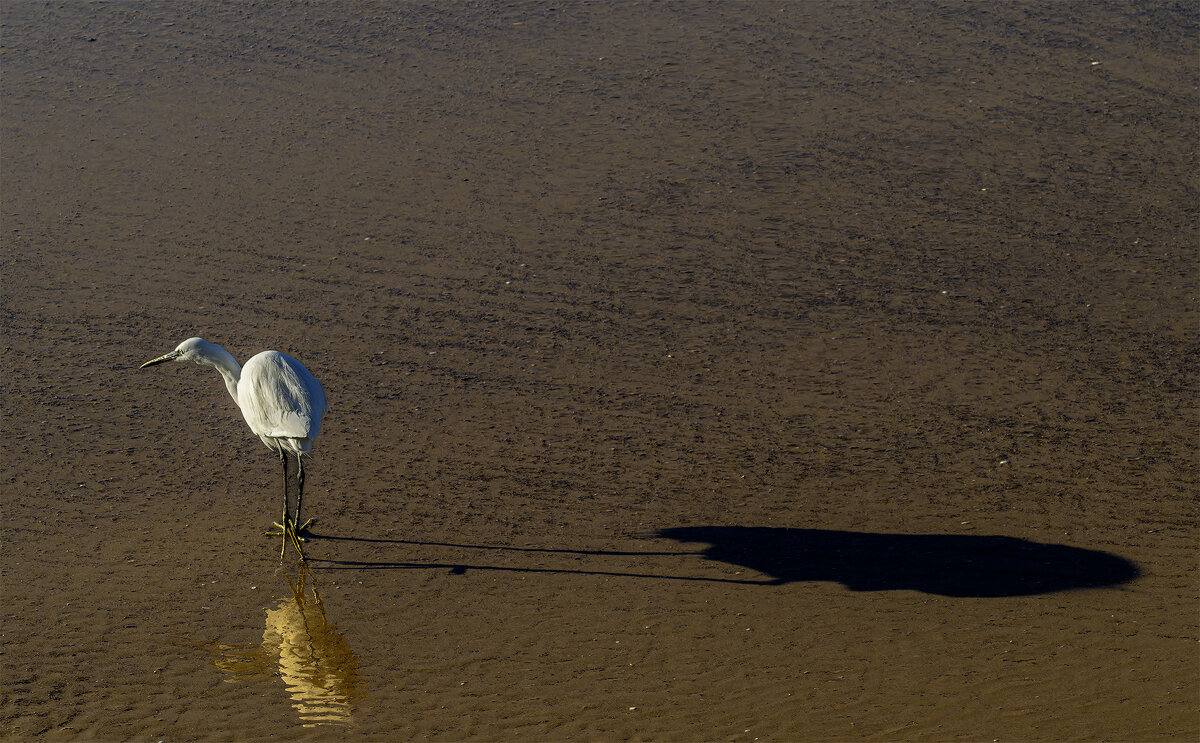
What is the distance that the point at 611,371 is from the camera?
9.67 m

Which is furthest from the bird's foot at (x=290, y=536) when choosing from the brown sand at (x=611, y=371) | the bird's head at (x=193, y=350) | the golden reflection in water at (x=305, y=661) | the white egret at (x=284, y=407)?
the bird's head at (x=193, y=350)

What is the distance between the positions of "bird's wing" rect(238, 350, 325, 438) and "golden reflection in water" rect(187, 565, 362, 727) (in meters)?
1.05

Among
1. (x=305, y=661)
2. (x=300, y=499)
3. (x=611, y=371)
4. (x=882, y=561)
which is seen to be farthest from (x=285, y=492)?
(x=882, y=561)

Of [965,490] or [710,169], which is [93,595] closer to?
[965,490]

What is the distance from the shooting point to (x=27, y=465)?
852 cm

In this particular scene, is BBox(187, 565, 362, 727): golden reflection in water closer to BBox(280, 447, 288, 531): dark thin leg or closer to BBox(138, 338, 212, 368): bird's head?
BBox(280, 447, 288, 531): dark thin leg

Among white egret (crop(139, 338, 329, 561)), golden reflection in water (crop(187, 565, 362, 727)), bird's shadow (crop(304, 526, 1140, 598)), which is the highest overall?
white egret (crop(139, 338, 329, 561))

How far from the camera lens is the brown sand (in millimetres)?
6641

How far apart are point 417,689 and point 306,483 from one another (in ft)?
7.80

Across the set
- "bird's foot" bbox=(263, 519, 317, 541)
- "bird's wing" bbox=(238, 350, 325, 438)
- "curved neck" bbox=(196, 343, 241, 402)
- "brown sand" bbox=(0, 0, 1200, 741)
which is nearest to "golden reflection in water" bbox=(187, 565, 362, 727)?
"brown sand" bbox=(0, 0, 1200, 741)

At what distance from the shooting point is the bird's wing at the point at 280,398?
730 centimetres

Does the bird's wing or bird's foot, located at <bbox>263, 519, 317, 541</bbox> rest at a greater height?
the bird's wing

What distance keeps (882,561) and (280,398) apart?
3.91 meters

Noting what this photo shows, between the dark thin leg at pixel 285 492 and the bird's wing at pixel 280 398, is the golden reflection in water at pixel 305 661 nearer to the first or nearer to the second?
the dark thin leg at pixel 285 492
